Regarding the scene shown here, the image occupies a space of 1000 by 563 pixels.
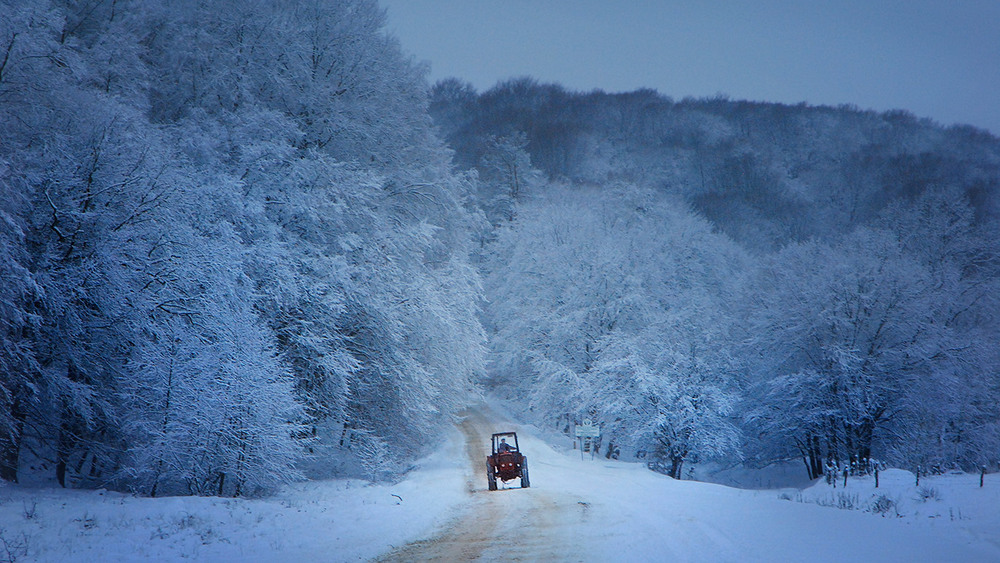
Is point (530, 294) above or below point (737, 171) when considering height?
below

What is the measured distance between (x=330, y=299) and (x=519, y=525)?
25.5ft

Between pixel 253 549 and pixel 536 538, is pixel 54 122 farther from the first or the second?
pixel 536 538

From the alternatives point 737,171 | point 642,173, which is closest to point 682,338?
point 642,173

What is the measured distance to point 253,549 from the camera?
810 centimetres

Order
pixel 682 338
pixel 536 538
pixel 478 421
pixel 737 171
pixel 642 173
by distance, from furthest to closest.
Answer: pixel 737 171 → pixel 642 173 → pixel 478 421 → pixel 682 338 → pixel 536 538

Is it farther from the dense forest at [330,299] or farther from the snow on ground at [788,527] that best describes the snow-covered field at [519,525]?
the dense forest at [330,299]

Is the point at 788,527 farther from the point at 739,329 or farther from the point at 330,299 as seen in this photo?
the point at 739,329

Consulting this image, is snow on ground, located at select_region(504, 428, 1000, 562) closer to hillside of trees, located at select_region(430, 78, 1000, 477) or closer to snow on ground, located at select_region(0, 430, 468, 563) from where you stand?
snow on ground, located at select_region(0, 430, 468, 563)

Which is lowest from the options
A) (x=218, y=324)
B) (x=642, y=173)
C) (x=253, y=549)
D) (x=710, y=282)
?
(x=253, y=549)

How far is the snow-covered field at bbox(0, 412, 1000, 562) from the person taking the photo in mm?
7543

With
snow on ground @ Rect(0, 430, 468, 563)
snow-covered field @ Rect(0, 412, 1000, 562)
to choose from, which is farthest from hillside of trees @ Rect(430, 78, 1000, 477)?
snow on ground @ Rect(0, 430, 468, 563)

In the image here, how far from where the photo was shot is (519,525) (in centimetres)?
1040

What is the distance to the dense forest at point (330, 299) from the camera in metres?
11.5

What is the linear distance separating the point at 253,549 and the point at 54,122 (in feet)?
33.2
